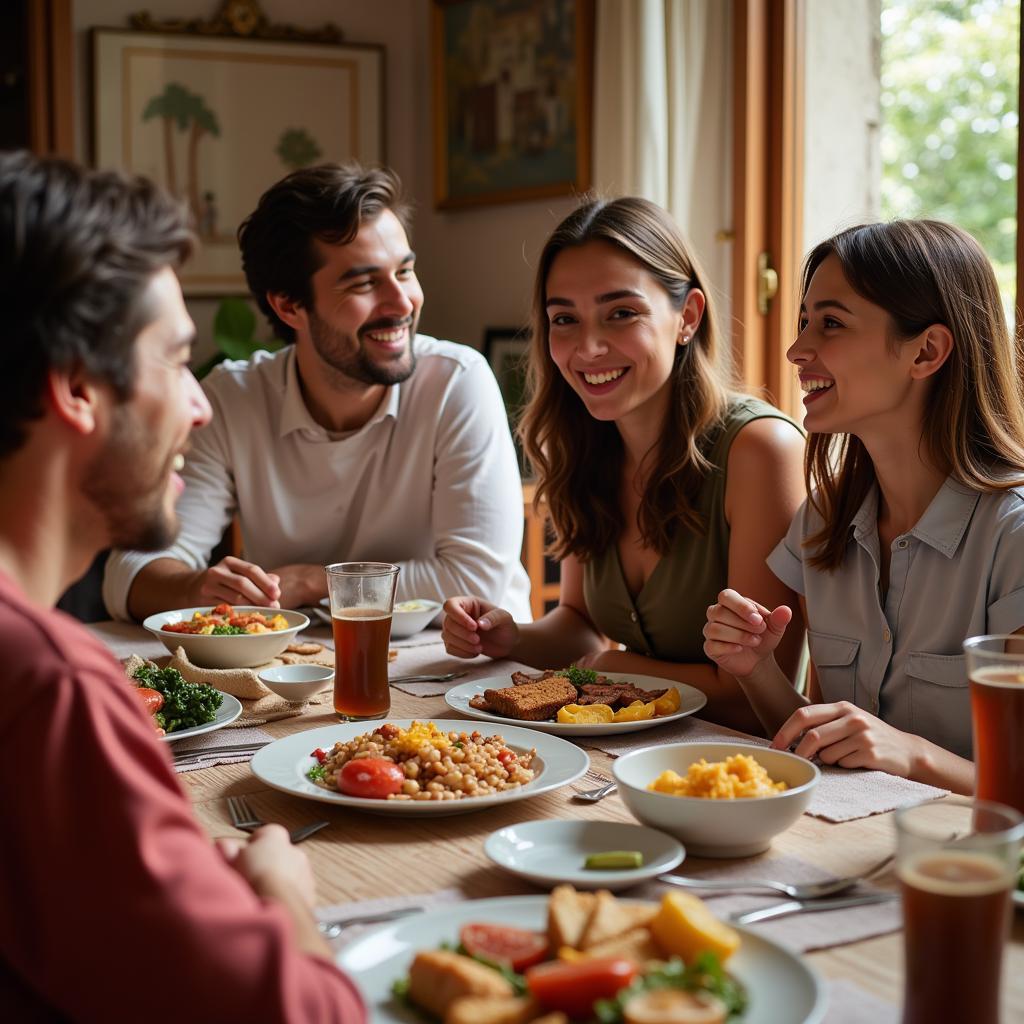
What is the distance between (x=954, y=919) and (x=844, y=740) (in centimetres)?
65

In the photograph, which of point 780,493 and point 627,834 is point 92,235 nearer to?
point 627,834

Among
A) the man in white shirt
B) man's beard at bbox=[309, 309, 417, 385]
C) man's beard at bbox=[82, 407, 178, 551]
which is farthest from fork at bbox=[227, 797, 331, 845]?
man's beard at bbox=[309, 309, 417, 385]

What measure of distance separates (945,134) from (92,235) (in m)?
3.03

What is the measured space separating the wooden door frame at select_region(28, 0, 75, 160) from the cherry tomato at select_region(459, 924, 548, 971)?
4134 mm

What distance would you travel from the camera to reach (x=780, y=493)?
2129 mm

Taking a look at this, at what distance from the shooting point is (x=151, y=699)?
5.31ft

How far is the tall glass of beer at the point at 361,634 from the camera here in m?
1.70

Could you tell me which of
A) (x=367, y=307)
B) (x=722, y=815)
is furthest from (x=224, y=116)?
(x=722, y=815)

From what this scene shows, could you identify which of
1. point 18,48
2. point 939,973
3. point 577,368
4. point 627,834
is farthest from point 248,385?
point 18,48

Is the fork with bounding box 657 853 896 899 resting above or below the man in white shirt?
below

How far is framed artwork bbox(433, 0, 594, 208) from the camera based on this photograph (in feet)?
13.6

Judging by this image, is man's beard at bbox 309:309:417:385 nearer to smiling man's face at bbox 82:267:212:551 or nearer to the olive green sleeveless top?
the olive green sleeveless top

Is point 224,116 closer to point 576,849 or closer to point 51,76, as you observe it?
point 51,76

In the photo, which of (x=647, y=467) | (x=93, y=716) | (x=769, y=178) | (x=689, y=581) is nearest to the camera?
(x=93, y=716)
